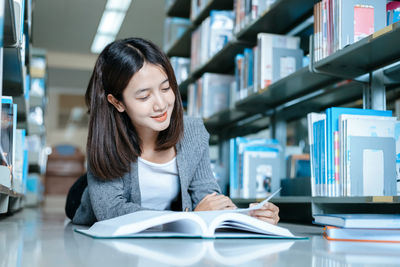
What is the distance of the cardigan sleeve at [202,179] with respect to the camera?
158 cm

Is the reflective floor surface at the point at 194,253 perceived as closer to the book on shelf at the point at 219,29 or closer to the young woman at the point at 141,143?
the young woman at the point at 141,143

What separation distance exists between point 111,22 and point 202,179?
216 inches

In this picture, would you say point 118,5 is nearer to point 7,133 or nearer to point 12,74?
point 12,74

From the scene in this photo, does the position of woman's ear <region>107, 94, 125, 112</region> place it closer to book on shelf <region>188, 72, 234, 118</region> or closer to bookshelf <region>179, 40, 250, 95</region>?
bookshelf <region>179, 40, 250, 95</region>

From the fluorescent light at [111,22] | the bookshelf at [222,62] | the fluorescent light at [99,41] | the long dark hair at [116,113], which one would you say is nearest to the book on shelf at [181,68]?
the bookshelf at [222,62]

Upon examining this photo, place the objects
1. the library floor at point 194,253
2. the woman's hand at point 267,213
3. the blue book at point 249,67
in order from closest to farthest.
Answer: the library floor at point 194,253 < the woman's hand at point 267,213 < the blue book at point 249,67

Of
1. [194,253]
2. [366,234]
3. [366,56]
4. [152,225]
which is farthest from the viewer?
[366,56]

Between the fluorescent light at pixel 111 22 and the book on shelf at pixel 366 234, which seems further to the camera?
the fluorescent light at pixel 111 22

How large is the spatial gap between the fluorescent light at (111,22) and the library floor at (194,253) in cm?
565

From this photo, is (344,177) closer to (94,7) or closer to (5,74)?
(5,74)

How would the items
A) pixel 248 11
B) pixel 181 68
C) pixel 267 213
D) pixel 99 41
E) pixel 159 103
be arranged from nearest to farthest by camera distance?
pixel 267 213 → pixel 159 103 → pixel 248 11 → pixel 181 68 → pixel 99 41

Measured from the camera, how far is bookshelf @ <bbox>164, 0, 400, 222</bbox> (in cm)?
159

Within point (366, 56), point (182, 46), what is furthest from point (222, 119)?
point (366, 56)

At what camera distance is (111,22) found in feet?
21.9
